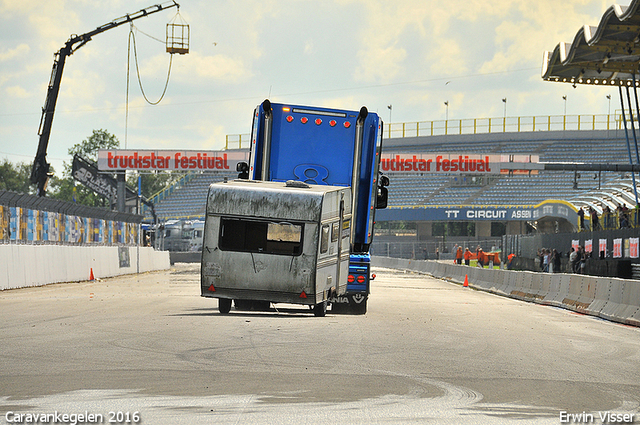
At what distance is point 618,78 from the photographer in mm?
40156

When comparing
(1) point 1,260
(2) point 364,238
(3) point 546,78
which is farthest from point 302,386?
(3) point 546,78

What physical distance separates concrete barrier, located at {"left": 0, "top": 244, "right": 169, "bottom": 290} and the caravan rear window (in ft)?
42.6

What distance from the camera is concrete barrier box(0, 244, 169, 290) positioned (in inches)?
1057

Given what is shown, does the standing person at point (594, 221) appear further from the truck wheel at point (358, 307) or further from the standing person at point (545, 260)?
the truck wheel at point (358, 307)

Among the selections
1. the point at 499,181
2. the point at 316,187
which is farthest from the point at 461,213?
the point at 316,187

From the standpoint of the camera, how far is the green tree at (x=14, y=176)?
140 meters

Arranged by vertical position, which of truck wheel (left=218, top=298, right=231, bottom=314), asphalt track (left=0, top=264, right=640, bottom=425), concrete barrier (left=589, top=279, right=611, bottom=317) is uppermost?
concrete barrier (left=589, top=279, right=611, bottom=317)

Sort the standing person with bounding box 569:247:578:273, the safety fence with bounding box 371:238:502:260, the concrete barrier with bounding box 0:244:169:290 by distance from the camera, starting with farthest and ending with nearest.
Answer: the safety fence with bounding box 371:238:502:260 < the standing person with bounding box 569:247:578:273 < the concrete barrier with bounding box 0:244:169:290

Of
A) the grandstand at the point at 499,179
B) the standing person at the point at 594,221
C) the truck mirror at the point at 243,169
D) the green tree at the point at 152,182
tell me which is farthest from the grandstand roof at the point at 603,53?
the green tree at the point at 152,182

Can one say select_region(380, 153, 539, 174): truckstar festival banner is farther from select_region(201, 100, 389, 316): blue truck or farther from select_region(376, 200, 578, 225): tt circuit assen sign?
select_region(201, 100, 389, 316): blue truck

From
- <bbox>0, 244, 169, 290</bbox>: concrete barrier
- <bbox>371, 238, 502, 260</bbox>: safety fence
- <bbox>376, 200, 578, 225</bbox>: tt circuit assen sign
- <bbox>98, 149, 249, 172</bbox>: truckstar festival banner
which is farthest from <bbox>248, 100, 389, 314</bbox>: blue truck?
<bbox>376, 200, 578, 225</bbox>: tt circuit assen sign

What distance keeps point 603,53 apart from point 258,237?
25.8m

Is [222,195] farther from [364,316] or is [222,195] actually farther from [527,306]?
[527,306]

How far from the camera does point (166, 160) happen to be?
59844 mm
